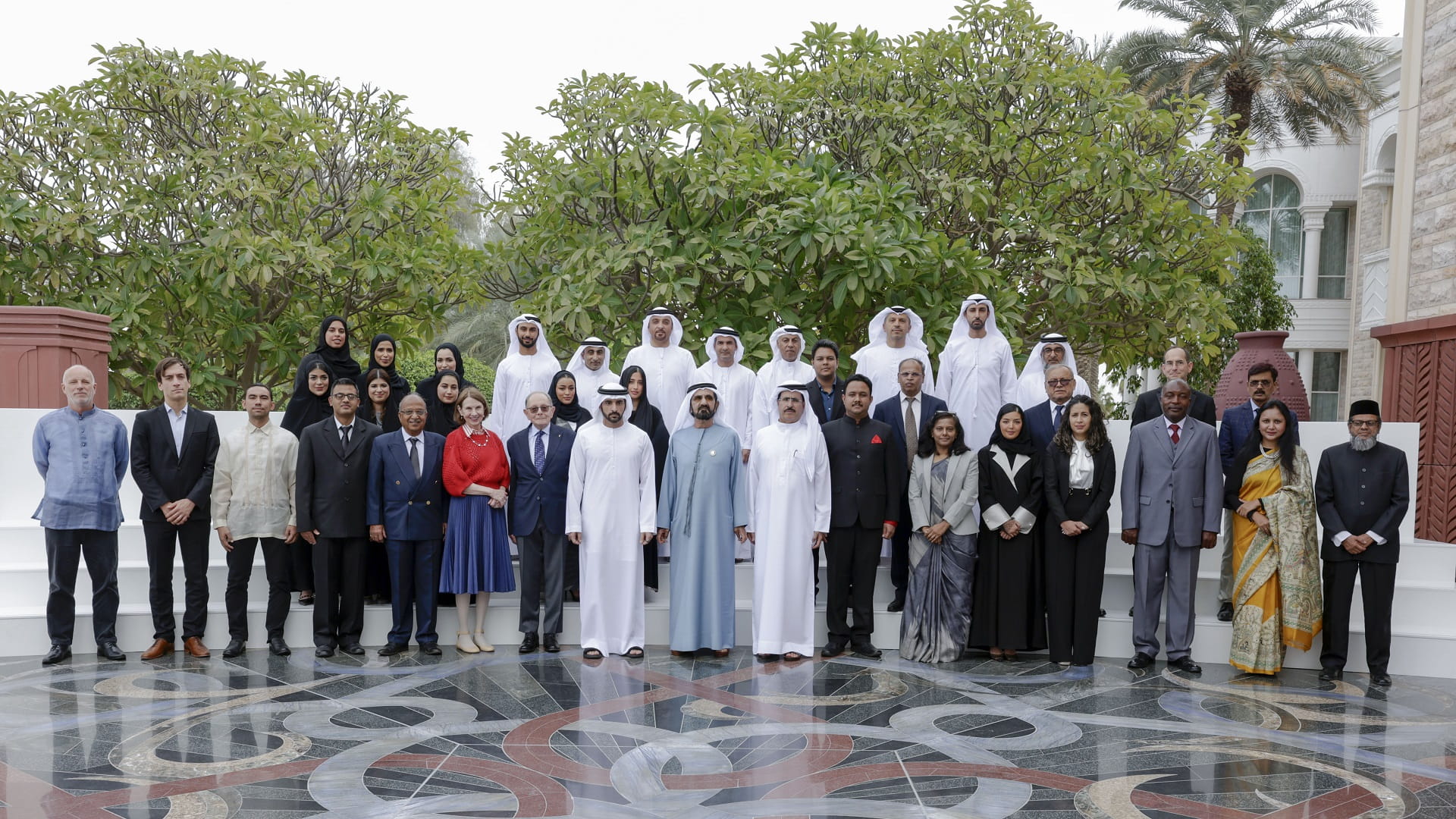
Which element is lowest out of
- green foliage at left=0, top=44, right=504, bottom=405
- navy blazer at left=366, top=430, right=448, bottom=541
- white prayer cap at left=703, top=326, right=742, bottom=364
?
navy blazer at left=366, top=430, right=448, bottom=541

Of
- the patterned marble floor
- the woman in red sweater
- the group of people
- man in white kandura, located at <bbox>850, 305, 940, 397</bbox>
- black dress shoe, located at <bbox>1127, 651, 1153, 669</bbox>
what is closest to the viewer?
the patterned marble floor

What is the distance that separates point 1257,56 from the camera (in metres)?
19.1

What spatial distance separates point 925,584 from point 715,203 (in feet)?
12.2

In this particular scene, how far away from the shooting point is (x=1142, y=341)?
10859 mm

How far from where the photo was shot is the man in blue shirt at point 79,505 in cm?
636

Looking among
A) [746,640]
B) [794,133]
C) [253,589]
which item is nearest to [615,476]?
[746,640]

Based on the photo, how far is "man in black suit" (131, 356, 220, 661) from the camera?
21.2ft

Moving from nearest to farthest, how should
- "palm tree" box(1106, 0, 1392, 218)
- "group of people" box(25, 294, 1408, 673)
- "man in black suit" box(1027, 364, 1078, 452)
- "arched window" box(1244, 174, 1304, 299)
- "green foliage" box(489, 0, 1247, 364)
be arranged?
"group of people" box(25, 294, 1408, 673), "man in black suit" box(1027, 364, 1078, 452), "green foliage" box(489, 0, 1247, 364), "palm tree" box(1106, 0, 1392, 218), "arched window" box(1244, 174, 1304, 299)

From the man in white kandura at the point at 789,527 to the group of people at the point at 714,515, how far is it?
0.01 metres

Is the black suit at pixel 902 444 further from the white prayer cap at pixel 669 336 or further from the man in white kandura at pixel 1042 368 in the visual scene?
the white prayer cap at pixel 669 336

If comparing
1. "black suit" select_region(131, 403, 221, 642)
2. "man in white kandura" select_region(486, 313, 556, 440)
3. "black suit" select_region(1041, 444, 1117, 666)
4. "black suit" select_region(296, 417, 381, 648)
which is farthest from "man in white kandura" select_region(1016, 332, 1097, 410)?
"black suit" select_region(131, 403, 221, 642)

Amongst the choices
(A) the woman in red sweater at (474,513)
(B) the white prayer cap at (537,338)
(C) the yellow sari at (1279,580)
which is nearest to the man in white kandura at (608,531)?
(A) the woman in red sweater at (474,513)

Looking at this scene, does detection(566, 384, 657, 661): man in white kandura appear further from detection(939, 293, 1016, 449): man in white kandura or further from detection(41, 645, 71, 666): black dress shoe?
detection(41, 645, 71, 666): black dress shoe

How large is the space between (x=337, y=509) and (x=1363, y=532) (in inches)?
232
